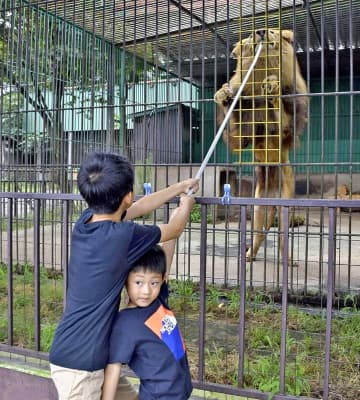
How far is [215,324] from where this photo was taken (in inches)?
162

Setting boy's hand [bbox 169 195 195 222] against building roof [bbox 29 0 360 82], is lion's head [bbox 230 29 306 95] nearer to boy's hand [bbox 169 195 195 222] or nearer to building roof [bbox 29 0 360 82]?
building roof [bbox 29 0 360 82]

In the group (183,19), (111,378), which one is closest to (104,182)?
(111,378)

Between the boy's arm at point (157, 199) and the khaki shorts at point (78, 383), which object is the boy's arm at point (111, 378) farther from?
the boy's arm at point (157, 199)

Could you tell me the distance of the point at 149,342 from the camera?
1.84 m

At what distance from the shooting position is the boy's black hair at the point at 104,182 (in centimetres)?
186

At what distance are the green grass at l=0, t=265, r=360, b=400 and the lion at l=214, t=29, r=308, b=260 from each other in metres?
0.84

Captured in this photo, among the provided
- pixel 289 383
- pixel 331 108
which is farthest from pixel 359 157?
pixel 289 383

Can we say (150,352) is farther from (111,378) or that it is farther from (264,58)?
(264,58)

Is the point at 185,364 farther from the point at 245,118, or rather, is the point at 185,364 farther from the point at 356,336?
the point at 245,118

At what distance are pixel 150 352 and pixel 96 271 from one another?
0.36m

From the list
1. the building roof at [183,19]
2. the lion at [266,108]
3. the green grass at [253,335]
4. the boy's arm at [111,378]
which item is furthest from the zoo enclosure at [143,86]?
the boy's arm at [111,378]

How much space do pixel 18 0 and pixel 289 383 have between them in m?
5.21

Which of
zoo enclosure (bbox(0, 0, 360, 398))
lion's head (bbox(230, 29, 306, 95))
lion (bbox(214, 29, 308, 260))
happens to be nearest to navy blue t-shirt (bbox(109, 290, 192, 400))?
zoo enclosure (bbox(0, 0, 360, 398))

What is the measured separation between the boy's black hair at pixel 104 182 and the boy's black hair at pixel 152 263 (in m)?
0.22
